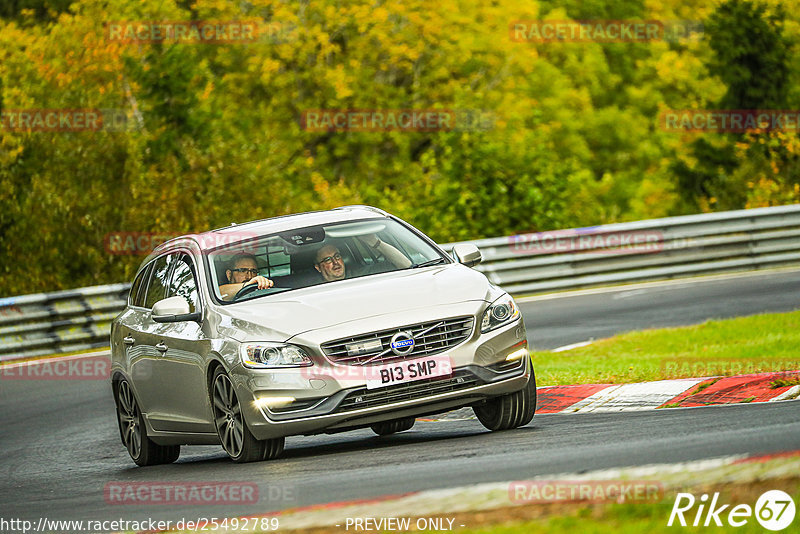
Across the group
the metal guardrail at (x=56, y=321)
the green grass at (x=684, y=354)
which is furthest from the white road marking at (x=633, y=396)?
the metal guardrail at (x=56, y=321)

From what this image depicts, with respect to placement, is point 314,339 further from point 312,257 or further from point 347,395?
point 312,257

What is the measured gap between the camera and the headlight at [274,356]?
29.8 feet

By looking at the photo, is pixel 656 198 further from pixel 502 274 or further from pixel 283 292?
pixel 283 292

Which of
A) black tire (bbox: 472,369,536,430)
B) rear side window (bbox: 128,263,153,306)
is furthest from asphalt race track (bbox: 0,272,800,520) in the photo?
rear side window (bbox: 128,263,153,306)

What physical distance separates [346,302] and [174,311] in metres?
1.36

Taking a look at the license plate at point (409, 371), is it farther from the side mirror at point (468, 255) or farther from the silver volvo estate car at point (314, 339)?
the side mirror at point (468, 255)

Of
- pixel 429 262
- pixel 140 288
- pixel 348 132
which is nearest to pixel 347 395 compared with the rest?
pixel 429 262

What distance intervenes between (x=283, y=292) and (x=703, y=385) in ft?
11.0

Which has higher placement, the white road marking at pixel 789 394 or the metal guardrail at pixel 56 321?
the white road marking at pixel 789 394

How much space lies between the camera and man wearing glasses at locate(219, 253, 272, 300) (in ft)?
33.3

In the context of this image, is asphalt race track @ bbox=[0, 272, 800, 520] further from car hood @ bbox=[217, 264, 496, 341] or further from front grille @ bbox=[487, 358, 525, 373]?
car hood @ bbox=[217, 264, 496, 341]

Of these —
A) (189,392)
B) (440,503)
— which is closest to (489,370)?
(189,392)

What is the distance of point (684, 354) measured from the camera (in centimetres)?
1395

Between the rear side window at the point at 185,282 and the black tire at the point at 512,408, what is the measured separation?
86.3 inches
